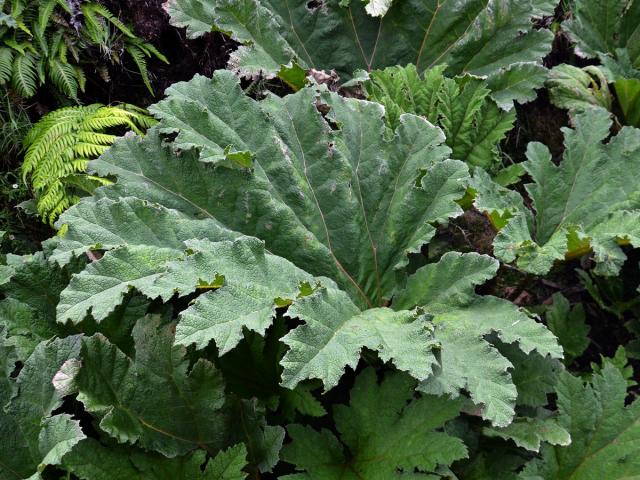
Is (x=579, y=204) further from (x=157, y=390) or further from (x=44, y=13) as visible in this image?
(x=44, y=13)

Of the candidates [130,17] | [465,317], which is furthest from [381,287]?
[130,17]

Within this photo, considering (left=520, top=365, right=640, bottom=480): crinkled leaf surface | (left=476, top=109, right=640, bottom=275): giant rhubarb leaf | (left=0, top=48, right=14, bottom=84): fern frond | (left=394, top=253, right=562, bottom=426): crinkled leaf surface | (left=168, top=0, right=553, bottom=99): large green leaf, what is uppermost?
(left=168, top=0, right=553, bottom=99): large green leaf

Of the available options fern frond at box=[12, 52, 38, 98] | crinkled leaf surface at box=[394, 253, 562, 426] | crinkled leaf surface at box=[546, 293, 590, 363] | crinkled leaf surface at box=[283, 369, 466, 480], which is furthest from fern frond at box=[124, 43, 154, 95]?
crinkled leaf surface at box=[546, 293, 590, 363]

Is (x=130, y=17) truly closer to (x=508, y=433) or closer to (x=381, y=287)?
(x=381, y=287)

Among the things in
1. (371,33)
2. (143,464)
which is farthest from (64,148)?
(371,33)

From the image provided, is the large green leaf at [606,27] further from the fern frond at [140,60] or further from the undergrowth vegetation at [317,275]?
the fern frond at [140,60]

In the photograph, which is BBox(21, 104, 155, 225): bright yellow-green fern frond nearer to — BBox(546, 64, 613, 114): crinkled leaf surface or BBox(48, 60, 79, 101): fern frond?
BBox(48, 60, 79, 101): fern frond
